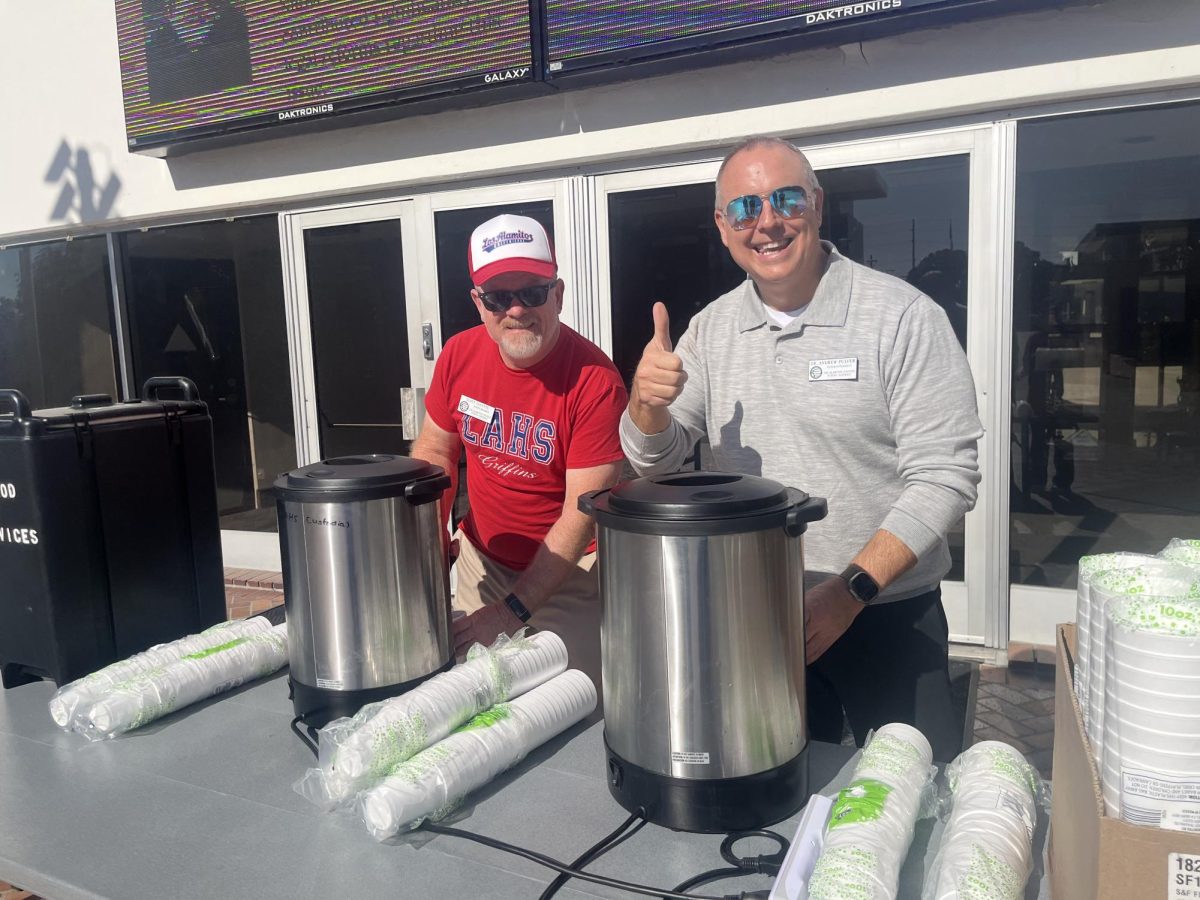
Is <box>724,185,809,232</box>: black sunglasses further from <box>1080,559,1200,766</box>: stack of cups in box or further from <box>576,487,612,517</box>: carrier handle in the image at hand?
<box>1080,559,1200,766</box>: stack of cups in box

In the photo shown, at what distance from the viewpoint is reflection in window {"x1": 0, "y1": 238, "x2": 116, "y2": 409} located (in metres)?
6.07

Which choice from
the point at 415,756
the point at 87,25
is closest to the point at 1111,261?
the point at 415,756

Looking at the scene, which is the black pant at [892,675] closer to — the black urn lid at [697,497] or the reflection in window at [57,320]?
the black urn lid at [697,497]

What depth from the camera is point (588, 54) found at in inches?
155

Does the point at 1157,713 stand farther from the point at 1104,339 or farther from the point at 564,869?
the point at 1104,339

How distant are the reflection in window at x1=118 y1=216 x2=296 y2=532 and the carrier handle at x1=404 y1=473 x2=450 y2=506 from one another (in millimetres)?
4323

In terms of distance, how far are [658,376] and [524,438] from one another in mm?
687

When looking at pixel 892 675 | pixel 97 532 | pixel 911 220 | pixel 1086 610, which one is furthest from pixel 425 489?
pixel 911 220

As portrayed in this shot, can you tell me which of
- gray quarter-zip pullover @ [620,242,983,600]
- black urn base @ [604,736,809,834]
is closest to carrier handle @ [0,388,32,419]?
gray quarter-zip pullover @ [620,242,983,600]

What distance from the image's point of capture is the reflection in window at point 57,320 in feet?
19.9

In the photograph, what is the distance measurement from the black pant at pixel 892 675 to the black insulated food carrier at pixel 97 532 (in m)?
1.46

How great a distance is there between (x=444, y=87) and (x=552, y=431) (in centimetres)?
273

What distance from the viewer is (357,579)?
1.51 meters

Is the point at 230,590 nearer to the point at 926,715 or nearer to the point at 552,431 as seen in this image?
the point at 552,431
